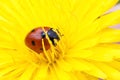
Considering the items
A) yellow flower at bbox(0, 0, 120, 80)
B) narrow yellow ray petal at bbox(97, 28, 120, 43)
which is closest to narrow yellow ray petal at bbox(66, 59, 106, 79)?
yellow flower at bbox(0, 0, 120, 80)

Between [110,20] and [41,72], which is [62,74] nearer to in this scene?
[41,72]

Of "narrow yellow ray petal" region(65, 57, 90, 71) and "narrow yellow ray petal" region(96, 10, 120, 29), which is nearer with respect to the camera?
"narrow yellow ray petal" region(65, 57, 90, 71)

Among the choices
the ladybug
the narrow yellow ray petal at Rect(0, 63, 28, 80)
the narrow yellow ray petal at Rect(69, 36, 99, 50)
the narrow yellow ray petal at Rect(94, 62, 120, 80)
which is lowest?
the narrow yellow ray petal at Rect(94, 62, 120, 80)

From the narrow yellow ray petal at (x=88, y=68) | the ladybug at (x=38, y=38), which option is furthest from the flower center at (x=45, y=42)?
the narrow yellow ray petal at (x=88, y=68)

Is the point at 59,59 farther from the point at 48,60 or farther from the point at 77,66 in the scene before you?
the point at 77,66

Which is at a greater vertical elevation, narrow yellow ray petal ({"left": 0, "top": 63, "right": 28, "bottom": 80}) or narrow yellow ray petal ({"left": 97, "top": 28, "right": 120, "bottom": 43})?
narrow yellow ray petal ({"left": 97, "top": 28, "right": 120, "bottom": 43})

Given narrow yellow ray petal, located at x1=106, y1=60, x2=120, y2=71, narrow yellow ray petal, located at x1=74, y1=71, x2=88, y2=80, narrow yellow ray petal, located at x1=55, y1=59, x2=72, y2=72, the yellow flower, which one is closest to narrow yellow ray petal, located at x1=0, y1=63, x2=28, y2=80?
the yellow flower

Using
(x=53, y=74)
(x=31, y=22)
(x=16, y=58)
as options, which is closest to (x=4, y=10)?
(x=31, y=22)

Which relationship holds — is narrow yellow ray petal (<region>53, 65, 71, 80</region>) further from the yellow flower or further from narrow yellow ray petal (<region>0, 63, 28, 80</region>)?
narrow yellow ray petal (<region>0, 63, 28, 80</region>)
